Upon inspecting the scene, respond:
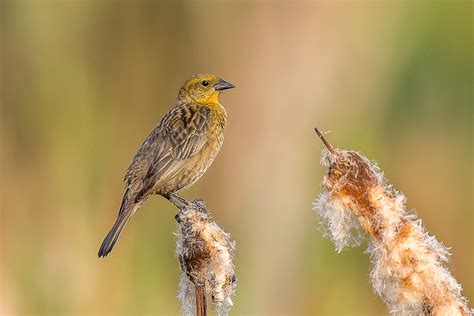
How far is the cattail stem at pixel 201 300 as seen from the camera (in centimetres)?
266

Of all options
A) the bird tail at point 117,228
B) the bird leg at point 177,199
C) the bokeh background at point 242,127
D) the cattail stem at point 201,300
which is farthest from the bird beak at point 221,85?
the bokeh background at point 242,127

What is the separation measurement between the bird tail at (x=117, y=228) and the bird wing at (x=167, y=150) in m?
0.06

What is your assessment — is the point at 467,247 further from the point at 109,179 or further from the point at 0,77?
the point at 0,77

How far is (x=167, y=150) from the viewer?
4594mm

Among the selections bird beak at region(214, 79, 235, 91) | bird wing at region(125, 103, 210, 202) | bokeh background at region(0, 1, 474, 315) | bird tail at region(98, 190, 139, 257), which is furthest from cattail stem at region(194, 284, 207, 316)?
bokeh background at region(0, 1, 474, 315)

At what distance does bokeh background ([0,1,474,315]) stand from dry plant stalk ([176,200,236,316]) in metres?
4.66

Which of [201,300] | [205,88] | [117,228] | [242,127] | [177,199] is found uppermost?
[205,88]

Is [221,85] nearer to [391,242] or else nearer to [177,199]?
[177,199]

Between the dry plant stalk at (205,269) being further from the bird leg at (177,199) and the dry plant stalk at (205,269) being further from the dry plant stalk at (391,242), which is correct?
the bird leg at (177,199)

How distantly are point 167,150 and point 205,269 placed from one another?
73.5 inches

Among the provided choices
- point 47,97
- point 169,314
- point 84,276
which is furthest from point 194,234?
point 47,97

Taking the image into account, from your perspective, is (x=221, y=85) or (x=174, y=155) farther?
(x=221, y=85)

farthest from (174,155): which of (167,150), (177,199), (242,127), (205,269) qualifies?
(242,127)

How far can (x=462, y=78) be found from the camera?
10.3 m
